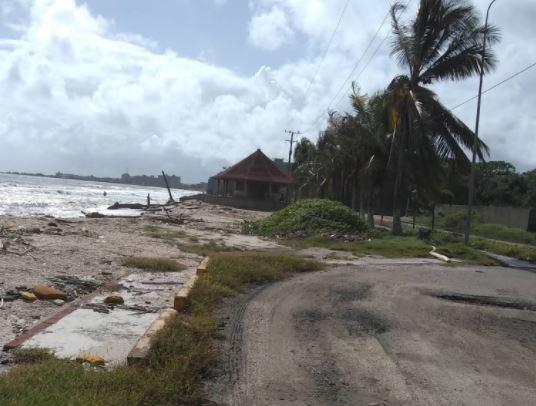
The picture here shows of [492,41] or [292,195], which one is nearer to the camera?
[492,41]

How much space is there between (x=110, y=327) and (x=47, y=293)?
1.87 metres

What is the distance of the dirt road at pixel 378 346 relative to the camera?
577 cm

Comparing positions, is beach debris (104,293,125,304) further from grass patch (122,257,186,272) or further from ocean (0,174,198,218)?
ocean (0,174,198,218)

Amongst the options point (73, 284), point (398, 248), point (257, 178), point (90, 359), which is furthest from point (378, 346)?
point (257, 178)

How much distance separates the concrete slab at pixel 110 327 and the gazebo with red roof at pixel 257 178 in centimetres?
4978

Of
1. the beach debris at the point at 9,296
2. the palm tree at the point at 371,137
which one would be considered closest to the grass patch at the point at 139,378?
the beach debris at the point at 9,296

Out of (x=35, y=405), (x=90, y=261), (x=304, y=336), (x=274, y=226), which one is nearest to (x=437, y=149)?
(x=274, y=226)

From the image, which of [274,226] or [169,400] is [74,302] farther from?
[274,226]

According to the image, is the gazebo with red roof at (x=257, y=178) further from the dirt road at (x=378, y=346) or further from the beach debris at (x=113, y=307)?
the beach debris at (x=113, y=307)

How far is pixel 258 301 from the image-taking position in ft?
33.3

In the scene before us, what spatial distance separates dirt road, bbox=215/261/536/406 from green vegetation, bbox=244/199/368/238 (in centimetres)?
1516

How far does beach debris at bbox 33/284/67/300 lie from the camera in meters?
8.79

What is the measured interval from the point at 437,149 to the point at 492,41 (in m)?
5.12

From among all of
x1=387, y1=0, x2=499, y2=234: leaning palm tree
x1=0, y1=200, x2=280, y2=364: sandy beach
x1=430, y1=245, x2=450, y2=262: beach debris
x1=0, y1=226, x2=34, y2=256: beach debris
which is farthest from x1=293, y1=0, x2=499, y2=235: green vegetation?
x1=0, y1=226, x2=34, y2=256: beach debris
